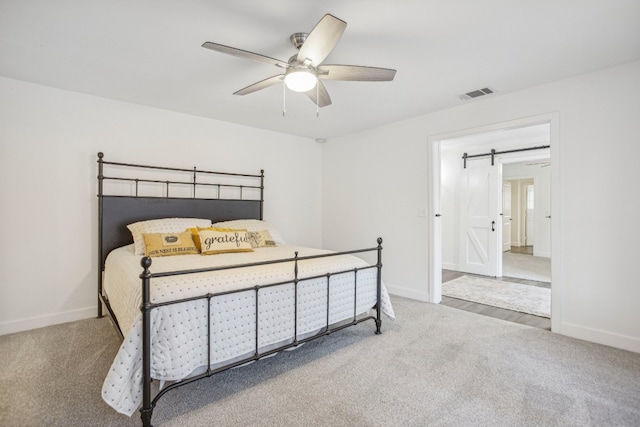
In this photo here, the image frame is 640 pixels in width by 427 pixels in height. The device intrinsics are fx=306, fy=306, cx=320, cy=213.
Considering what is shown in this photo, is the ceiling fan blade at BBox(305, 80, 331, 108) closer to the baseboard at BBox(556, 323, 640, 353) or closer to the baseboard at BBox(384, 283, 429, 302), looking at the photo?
the baseboard at BBox(384, 283, 429, 302)

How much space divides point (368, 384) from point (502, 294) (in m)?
3.04

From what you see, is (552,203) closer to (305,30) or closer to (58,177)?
(305,30)

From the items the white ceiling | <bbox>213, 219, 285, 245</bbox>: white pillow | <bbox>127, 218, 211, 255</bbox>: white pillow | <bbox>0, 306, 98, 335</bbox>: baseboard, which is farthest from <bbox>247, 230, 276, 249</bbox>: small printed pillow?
<bbox>0, 306, 98, 335</bbox>: baseboard

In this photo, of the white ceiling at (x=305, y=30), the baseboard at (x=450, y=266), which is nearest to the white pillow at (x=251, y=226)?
the white ceiling at (x=305, y=30)

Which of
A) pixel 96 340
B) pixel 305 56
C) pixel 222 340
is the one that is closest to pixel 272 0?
pixel 305 56

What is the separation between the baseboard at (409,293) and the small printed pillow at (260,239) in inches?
71.3

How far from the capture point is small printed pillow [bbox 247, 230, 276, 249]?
11.5 ft

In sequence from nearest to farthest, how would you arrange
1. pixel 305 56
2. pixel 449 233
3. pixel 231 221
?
pixel 305 56 < pixel 231 221 < pixel 449 233

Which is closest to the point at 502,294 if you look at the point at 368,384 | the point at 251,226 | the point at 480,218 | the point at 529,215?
the point at 480,218

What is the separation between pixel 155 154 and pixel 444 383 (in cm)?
373

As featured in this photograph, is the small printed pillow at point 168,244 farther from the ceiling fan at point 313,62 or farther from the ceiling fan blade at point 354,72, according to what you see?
the ceiling fan blade at point 354,72

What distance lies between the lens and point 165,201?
366 cm

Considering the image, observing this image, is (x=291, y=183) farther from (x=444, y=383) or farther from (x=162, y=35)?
(x=444, y=383)

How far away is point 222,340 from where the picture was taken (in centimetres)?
192
